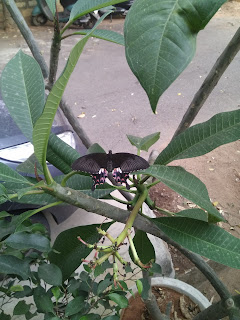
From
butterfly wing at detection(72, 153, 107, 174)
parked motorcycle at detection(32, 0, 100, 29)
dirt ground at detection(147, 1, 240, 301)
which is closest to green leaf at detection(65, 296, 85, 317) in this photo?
butterfly wing at detection(72, 153, 107, 174)

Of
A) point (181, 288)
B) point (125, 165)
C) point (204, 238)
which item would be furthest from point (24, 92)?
point (181, 288)

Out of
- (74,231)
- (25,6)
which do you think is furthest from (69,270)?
(25,6)

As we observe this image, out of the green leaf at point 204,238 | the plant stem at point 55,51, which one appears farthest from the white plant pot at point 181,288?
the plant stem at point 55,51

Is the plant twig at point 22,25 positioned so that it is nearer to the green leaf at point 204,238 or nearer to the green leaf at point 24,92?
the green leaf at point 24,92

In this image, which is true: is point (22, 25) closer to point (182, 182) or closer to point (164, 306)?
point (182, 182)

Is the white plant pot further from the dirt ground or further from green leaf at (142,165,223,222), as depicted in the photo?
green leaf at (142,165,223,222)
